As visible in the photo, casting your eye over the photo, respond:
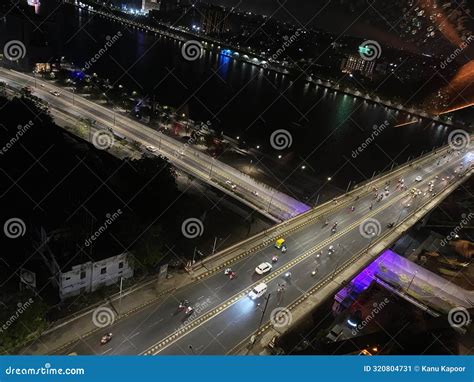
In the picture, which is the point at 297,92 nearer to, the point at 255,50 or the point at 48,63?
the point at 255,50

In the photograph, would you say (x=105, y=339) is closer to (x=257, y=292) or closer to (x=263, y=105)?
(x=257, y=292)

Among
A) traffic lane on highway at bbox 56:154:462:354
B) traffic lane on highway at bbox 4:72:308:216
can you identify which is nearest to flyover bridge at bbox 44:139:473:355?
traffic lane on highway at bbox 56:154:462:354

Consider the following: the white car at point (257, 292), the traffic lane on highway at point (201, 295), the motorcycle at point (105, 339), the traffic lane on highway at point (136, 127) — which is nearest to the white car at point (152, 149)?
the traffic lane on highway at point (136, 127)

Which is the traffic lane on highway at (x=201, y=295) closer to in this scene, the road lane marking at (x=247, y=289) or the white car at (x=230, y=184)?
the road lane marking at (x=247, y=289)

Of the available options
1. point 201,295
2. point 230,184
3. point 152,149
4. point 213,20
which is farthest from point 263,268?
point 213,20

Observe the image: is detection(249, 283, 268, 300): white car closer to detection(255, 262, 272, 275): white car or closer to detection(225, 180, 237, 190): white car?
detection(255, 262, 272, 275): white car
